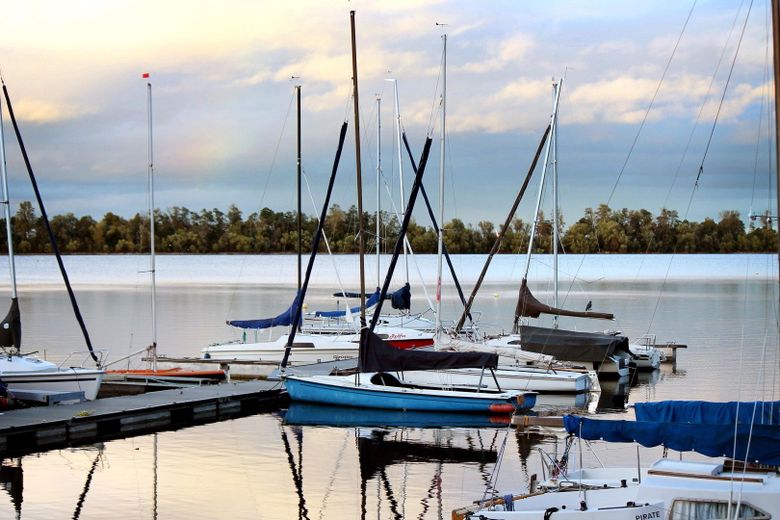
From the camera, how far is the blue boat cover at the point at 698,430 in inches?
595

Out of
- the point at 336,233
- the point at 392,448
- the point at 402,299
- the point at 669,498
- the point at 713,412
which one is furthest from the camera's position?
the point at 336,233

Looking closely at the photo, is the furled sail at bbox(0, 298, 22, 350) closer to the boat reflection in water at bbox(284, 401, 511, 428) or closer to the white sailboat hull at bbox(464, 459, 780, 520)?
the boat reflection in water at bbox(284, 401, 511, 428)

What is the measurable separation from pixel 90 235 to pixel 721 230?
9408cm

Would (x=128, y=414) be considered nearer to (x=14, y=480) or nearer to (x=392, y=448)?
(x=14, y=480)

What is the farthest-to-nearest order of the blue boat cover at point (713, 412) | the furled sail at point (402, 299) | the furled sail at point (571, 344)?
the furled sail at point (402, 299)
the furled sail at point (571, 344)
the blue boat cover at point (713, 412)

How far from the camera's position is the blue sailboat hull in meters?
27.2

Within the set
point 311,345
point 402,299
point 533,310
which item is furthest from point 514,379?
point 402,299

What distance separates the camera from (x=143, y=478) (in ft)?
69.3

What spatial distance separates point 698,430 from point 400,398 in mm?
13010

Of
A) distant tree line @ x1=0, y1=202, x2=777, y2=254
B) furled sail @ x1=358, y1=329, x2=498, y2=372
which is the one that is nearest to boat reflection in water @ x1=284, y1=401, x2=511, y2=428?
furled sail @ x1=358, y1=329, x2=498, y2=372

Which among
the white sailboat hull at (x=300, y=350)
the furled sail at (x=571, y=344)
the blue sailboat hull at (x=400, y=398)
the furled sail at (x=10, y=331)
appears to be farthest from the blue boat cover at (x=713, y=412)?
the white sailboat hull at (x=300, y=350)

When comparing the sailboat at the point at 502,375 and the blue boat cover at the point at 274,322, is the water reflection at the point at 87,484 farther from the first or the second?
the blue boat cover at the point at 274,322

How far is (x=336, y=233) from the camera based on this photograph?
149 metres

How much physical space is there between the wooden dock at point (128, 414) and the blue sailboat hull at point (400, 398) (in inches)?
52.8
